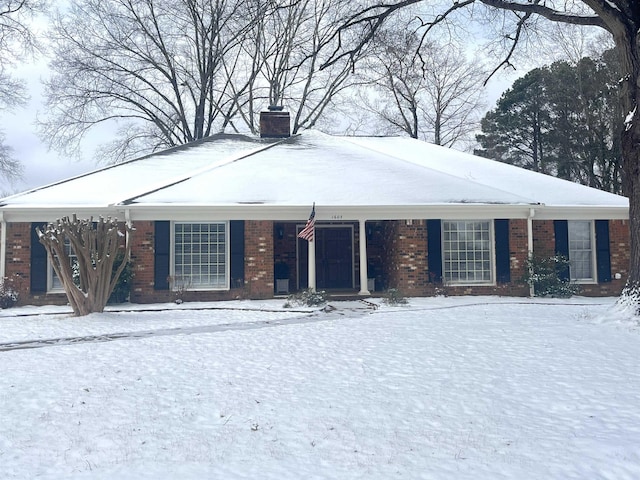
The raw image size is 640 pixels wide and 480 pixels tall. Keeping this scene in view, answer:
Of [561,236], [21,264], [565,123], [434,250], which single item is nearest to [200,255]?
[21,264]

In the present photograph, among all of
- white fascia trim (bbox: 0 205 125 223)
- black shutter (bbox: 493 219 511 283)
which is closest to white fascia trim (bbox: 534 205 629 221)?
black shutter (bbox: 493 219 511 283)

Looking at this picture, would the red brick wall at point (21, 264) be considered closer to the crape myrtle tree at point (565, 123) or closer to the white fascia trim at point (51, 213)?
the white fascia trim at point (51, 213)

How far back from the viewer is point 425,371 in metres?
6.25

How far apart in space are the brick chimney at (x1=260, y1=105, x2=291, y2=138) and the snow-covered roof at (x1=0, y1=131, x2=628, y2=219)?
2.43m

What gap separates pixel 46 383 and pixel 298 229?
9745 millimetres

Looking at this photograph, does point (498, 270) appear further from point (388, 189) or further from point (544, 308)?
point (388, 189)

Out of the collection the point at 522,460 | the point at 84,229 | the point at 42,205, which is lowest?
the point at 522,460

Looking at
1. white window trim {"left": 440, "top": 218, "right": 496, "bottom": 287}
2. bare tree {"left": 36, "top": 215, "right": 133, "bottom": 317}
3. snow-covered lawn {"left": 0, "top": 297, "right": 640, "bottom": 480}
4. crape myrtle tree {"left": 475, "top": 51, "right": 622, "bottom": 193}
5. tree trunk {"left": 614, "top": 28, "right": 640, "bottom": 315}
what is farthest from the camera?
crape myrtle tree {"left": 475, "top": 51, "right": 622, "bottom": 193}

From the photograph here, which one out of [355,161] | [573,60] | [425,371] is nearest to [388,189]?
[355,161]

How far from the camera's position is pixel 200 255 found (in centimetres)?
1323

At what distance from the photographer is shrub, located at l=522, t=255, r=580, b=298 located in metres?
13.3

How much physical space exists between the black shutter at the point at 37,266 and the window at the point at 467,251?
10213 millimetres

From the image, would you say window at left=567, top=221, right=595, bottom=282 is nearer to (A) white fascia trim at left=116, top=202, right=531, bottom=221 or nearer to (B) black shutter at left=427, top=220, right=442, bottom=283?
(A) white fascia trim at left=116, top=202, right=531, bottom=221

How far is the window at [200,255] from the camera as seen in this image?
1316 centimetres
